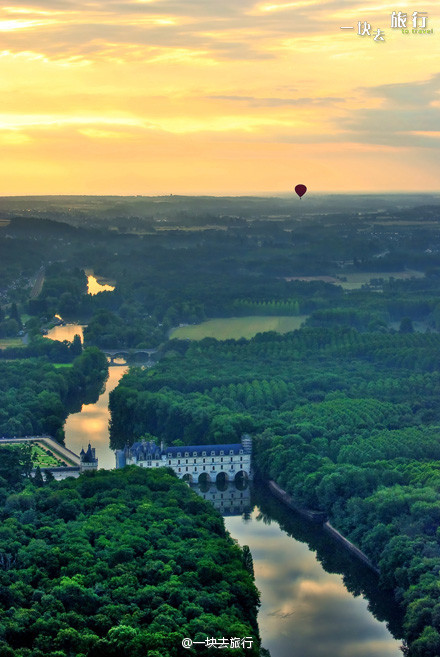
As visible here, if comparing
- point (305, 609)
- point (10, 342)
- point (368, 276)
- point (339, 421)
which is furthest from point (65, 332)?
point (305, 609)

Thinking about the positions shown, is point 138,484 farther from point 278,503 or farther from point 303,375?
point 303,375

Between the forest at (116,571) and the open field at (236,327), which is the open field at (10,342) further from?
the forest at (116,571)

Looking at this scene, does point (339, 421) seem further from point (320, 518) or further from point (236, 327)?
point (236, 327)

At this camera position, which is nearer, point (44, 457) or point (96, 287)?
point (44, 457)

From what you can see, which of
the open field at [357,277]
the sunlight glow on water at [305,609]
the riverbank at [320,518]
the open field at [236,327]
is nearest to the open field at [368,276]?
the open field at [357,277]

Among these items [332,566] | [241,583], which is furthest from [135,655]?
[332,566]
